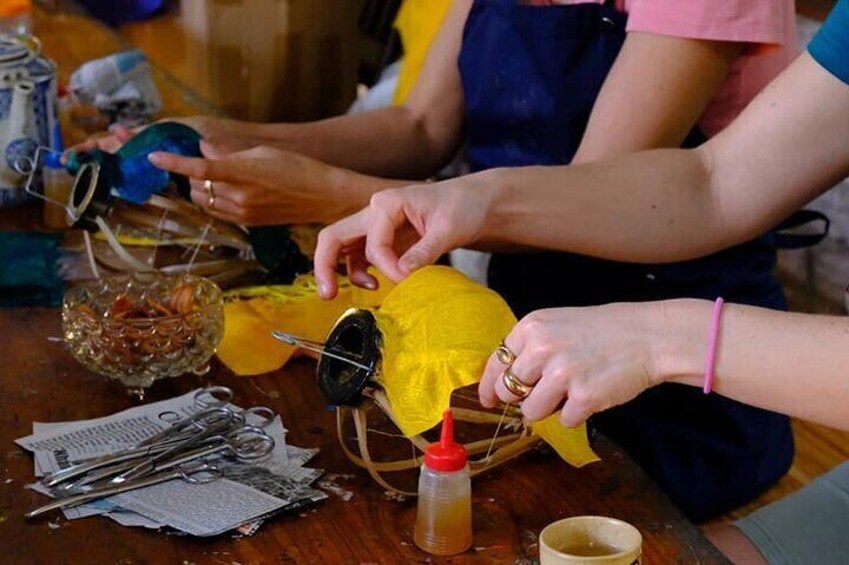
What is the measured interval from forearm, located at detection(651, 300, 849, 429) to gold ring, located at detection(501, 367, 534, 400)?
11cm

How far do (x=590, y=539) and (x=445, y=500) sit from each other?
0.12m

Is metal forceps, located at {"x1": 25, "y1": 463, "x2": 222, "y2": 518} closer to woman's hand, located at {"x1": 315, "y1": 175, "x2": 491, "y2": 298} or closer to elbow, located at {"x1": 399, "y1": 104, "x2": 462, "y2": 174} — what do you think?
woman's hand, located at {"x1": 315, "y1": 175, "x2": 491, "y2": 298}

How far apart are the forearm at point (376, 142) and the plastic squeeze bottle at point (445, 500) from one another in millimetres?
848

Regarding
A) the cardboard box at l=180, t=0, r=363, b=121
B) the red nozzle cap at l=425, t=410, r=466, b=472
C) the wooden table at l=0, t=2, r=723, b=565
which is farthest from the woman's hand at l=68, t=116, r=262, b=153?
the cardboard box at l=180, t=0, r=363, b=121

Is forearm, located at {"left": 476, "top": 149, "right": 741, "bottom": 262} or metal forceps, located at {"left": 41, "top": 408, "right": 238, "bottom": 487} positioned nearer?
metal forceps, located at {"left": 41, "top": 408, "right": 238, "bottom": 487}

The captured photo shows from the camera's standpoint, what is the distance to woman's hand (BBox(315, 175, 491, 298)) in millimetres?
1237

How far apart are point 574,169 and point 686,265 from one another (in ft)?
0.77

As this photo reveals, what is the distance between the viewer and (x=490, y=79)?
166 cm

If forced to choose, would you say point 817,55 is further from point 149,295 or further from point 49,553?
point 49,553

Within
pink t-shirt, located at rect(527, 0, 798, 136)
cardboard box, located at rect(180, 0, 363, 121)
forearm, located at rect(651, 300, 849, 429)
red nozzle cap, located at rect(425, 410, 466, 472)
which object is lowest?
cardboard box, located at rect(180, 0, 363, 121)

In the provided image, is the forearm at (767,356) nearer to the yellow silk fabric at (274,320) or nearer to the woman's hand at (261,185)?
the yellow silk fabric at (274,320)

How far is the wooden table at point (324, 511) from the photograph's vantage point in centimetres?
100

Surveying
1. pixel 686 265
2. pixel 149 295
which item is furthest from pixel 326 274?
pixel 686 265

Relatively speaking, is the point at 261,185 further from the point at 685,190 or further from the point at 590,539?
the point at 590,539
